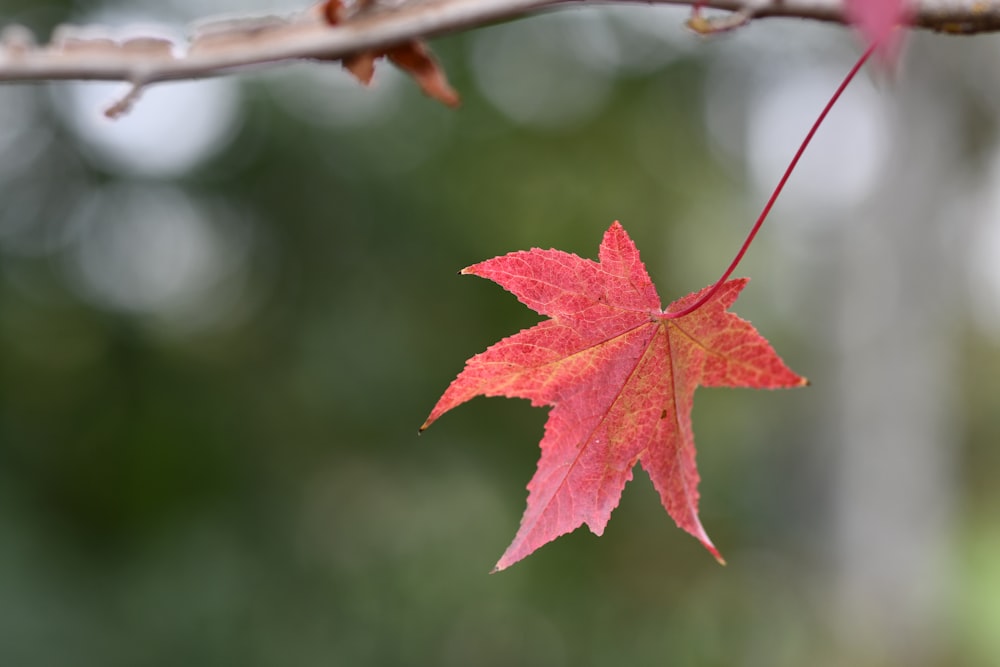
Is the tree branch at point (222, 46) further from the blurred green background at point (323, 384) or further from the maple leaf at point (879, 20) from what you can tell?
the blurred green background at point (323, 384)

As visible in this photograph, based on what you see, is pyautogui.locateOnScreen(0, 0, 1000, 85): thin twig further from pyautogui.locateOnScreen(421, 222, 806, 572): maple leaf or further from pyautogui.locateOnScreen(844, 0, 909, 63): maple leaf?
pyautogui.locateOnScreen(844, 0, 909, 63): maple leaf

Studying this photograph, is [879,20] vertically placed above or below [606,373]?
above

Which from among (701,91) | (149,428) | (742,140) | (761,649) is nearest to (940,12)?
(149,428)

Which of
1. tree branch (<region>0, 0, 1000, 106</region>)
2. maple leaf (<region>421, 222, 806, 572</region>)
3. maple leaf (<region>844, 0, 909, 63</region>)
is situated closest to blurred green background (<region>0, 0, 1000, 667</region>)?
tree branch (<region>0, 0, 1000, 106</region>)

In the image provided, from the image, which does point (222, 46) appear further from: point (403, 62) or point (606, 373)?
point (606, 373)

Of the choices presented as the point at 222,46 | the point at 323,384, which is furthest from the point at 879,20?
the point at 323,384
